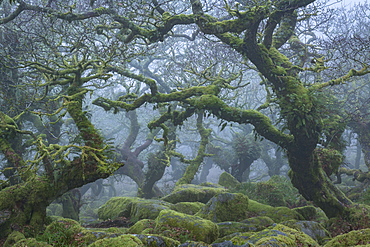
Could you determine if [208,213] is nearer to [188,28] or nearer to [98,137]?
[98,137]

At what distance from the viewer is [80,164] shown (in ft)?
28.3

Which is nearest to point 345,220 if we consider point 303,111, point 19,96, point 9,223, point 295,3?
point 303,111

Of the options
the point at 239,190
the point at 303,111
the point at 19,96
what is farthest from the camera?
the point at 239,190

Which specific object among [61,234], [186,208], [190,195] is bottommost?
[61,234]

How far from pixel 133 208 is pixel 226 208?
392 cm

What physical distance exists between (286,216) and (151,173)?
10.2 meters

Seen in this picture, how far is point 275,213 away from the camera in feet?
35.7

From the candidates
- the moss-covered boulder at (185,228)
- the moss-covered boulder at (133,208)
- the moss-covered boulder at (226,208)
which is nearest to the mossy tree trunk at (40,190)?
the moss-covered boulder at (185,228)

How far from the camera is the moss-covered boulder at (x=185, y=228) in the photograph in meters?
7.52

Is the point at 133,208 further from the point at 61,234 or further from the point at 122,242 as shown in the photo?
the point at 122,242

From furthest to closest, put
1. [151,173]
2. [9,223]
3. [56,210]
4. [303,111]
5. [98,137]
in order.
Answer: [56,210] → [151,173] → [303,111] → [98,137] → [9,223]

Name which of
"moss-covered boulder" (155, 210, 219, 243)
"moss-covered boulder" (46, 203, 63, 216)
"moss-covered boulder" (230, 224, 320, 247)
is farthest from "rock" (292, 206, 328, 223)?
"moss-covered boulder" (46, 203, 63, 216)

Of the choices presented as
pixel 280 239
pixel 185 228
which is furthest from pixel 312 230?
pixel 185 228

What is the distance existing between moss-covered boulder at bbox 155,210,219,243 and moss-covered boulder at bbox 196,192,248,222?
201 centimetres
